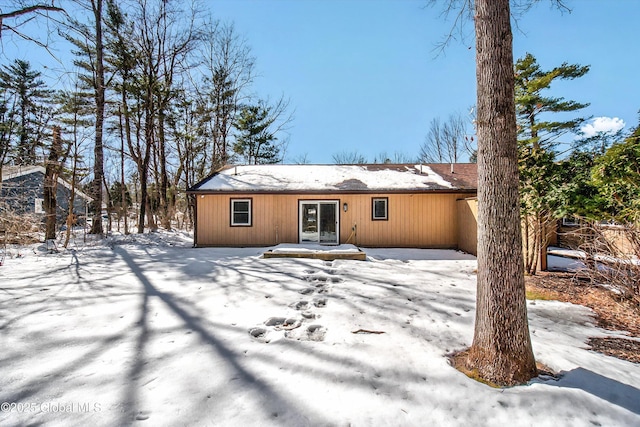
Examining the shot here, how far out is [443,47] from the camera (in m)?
4.45

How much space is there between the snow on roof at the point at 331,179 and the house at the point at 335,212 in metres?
0.04

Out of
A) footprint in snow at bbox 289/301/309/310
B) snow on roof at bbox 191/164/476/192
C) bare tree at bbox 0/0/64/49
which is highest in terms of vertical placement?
bare tree at bbox 0/0/64/49

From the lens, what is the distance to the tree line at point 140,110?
1111 centimetres

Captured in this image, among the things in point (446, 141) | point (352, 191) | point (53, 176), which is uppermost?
point (446, 141)

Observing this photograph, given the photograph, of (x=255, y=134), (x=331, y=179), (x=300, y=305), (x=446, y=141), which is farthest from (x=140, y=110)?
(x=446, y=141)

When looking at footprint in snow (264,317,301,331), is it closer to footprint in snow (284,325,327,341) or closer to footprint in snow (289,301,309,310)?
footprint in snow (284,325,327,341)

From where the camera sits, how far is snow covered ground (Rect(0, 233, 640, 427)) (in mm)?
1901

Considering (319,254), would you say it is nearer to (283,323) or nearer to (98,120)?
(283,323)

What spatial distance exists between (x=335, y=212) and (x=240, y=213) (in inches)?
142

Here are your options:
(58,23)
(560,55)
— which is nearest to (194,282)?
(58,23)

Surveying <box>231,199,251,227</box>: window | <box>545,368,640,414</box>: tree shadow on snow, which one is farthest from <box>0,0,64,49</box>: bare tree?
<box>545,368,640,414</box>: tree shadow on snow

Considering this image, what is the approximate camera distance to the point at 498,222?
7.70 feet

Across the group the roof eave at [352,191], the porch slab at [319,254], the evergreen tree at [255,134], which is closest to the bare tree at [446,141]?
the roof eave at [352,191]

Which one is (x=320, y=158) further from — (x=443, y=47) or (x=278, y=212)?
(x=443, y=47)
